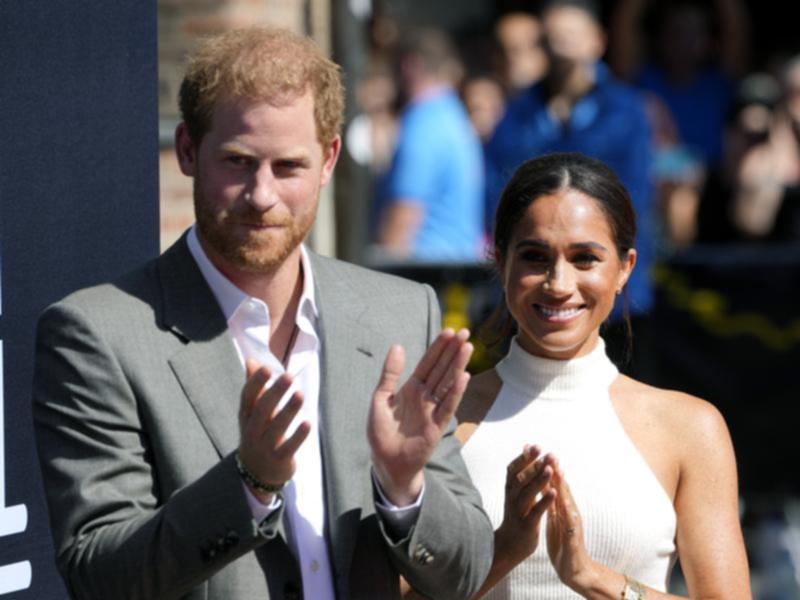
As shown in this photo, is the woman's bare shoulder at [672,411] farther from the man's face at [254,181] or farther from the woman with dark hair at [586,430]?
the man's face at [254,181]

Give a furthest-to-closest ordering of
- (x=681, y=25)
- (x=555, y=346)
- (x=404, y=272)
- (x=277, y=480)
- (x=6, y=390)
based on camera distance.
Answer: (x=681, y=25) → (x=404, y=272) → (x=555, y=346) → (x=6, y=390) → (x=277, y=480)

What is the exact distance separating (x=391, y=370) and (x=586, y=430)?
860 millimetres

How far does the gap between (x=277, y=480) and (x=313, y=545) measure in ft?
0.94

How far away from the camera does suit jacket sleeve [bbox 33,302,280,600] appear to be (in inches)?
103

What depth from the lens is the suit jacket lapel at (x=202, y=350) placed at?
2820mm

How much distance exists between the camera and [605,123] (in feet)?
22.7

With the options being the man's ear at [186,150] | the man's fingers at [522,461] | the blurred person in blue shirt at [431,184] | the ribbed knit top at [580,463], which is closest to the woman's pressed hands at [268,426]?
the man's ear at [186,150]

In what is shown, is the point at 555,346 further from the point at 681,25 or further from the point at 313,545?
the point at 681,25

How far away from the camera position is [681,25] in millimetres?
8961

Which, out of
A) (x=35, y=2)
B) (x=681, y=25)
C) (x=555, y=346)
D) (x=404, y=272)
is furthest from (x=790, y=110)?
(x=35, y=2)

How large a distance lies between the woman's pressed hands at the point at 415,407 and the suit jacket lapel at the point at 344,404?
0.15 metres

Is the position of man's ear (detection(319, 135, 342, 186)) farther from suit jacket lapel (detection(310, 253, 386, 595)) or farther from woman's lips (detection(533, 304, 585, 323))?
woman's lips (detection(533, 304, 585, 323))

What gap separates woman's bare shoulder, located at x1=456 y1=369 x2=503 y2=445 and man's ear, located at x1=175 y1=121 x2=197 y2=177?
0.90m

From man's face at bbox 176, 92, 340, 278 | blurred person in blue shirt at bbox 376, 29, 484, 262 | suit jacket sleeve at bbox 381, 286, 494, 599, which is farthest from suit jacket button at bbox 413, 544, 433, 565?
blurred person in blue shirt at bbox 376, 29, 484, 262
